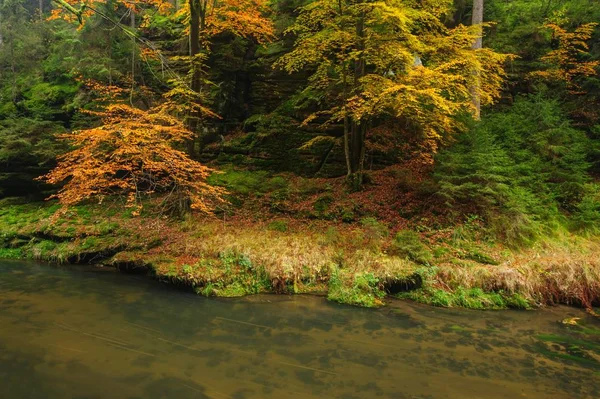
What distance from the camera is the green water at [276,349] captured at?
466 cm

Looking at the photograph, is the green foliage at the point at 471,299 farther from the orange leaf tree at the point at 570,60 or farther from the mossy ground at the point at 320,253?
the orange leaf tree at the point at 570,60

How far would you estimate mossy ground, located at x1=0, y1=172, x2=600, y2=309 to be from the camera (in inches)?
309

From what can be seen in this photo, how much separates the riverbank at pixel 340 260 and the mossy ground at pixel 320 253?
26mm

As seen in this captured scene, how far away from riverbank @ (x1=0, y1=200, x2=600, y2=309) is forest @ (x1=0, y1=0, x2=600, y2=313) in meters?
0.05

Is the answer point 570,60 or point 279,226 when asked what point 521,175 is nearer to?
point 570,60

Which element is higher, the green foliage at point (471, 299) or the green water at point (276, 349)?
the green foliage at point (471, 299)

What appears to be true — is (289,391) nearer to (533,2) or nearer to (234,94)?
(234,94)

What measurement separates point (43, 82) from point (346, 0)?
54.4 ft

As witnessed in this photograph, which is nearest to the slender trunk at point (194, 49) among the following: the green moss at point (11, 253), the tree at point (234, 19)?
the tree at point (234, 19)

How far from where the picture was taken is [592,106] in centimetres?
1235

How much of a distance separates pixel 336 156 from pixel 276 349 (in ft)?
30.6

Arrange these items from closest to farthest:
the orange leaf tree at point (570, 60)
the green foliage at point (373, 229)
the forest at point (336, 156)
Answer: the forest at point (336, 156), the green foliage at point (373, 229), the orange leaf tree at point (570, 60)

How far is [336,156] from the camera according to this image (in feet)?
45.3

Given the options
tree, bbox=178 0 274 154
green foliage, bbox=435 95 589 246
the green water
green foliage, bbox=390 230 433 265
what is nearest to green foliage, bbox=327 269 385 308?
the green water
